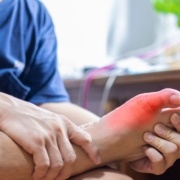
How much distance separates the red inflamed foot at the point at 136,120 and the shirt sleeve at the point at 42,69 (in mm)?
245

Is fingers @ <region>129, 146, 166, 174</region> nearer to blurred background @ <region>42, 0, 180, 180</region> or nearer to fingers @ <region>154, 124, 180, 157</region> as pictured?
fingers @ <region>154, 124, 180, 157</region>

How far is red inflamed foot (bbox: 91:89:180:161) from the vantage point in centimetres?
72

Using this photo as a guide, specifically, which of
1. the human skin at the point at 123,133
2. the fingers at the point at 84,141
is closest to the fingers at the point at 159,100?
the human skin at the point at 123,133

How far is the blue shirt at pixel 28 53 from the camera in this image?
93 cm

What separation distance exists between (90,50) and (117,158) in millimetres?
1010

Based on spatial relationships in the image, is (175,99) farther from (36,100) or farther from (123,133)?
(36,100)

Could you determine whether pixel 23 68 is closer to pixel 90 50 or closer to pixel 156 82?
pixel 156 82

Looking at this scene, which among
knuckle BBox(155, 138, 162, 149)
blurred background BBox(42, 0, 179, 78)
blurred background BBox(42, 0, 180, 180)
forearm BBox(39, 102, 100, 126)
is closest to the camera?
knuckle BBox(155, 138, 162, 149)

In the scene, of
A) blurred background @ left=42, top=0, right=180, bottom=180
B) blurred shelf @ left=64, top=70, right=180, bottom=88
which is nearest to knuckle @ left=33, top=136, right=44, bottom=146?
blurred shelf @ left=64, top=70, right=180, bottom=88

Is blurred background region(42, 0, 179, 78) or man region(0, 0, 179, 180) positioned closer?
man region(0, 0, 179, 180)

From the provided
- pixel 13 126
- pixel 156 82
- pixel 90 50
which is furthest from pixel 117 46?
pixel 13 126

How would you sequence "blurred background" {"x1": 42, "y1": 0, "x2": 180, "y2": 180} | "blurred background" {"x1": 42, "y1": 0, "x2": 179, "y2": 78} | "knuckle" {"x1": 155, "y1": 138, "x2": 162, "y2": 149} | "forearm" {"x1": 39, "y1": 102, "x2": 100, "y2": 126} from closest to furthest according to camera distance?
"knuckle" {"x1": 155, "y1": 138, "x2": 162, "y2": 149}
"forearm" {"x1": 39, "y1": 102, "x2": 100, "y2": 126}
"blurred background" {"x1": 42, "y1": 0, "x2": 180, "y2": 180}
"blurred background" {"x1": 42, "y1": 0, "x2": 179, "y2": 78}

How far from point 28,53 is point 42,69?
0.05 meters

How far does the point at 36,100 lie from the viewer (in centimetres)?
98
